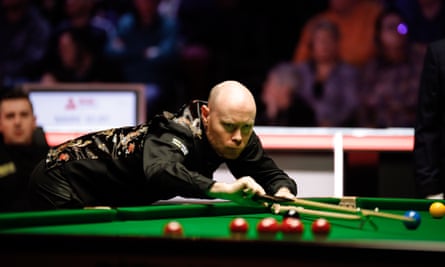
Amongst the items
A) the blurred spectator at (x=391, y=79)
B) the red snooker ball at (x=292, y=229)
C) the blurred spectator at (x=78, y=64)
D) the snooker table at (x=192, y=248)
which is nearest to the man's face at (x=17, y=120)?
the snooker table at (x=192, y=248)

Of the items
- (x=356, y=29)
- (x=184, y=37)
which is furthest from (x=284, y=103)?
(x=184, y=37)

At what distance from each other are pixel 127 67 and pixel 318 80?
5.74ft

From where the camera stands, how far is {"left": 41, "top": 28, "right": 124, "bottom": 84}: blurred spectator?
686 cm

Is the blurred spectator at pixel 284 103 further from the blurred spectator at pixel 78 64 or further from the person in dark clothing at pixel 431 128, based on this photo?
the person in dark clothing at pixel 431 128

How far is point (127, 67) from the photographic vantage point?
6.89m

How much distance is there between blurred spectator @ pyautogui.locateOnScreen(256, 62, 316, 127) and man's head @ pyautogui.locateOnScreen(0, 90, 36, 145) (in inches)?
96.4

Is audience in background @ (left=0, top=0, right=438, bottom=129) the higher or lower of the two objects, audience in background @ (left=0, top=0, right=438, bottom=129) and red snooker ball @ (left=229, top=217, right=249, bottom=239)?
the higher

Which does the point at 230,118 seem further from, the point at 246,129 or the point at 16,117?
the point at 16,117

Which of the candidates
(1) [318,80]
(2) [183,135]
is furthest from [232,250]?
(1) [318,80]

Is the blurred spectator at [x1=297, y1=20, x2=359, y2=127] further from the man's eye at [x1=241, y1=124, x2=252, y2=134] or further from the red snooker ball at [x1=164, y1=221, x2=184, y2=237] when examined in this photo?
the red snooker ball at [x1=164, y1=221, x2=184, y2=237]

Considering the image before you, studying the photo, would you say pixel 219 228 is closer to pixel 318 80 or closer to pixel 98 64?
pixel 318 80

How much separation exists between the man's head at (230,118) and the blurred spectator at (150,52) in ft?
12.7

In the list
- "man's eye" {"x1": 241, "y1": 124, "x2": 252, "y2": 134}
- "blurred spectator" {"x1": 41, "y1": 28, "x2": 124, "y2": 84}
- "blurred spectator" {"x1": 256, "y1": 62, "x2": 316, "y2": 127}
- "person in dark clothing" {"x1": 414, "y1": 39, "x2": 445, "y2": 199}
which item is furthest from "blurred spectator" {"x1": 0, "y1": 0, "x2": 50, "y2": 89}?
"man's eye" {"x1": 241, "y1": 124, "x2": 252, "y2": 134}

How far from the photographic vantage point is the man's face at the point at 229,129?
292 centimetres
